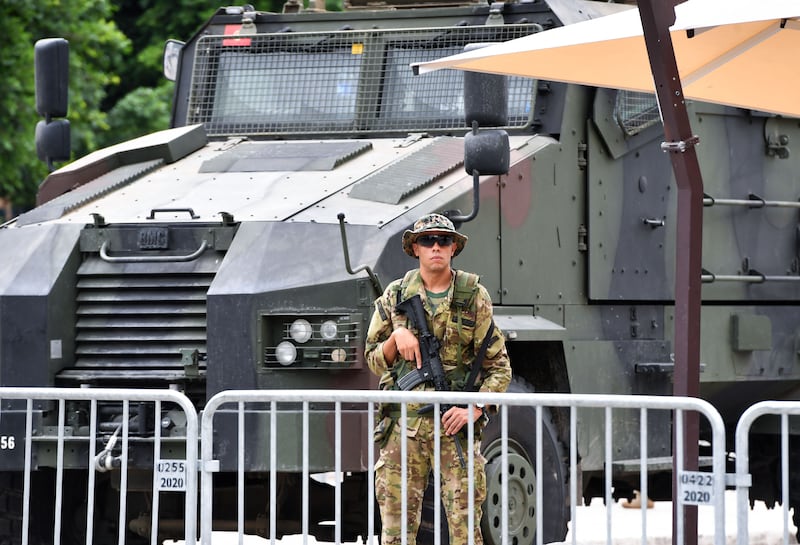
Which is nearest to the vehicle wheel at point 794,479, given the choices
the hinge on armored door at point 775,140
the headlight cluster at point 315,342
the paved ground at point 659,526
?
the paved ground at point 659,526

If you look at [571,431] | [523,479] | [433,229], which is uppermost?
[433,229]

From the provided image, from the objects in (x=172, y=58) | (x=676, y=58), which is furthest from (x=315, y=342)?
(x=172, y=58)

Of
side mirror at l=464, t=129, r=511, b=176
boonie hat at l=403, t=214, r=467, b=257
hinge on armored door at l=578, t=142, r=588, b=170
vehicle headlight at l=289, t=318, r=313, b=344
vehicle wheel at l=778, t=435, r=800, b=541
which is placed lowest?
vehicle wheel at l=778, t=435, r=800, b=541

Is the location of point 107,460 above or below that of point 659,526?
above

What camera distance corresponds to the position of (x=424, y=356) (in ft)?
23.5

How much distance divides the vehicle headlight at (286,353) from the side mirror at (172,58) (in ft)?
10.6

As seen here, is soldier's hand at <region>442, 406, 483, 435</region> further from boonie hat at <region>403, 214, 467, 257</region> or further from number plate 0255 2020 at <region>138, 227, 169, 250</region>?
number plate 0255 2020 at <region>138, 227, 169, 250</region>

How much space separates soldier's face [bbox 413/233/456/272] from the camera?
7223 mm

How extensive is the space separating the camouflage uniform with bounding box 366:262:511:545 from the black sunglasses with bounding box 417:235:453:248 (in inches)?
6.0

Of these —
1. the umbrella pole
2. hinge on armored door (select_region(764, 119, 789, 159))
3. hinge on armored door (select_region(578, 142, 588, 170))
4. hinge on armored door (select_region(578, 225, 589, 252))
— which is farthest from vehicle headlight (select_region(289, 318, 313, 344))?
hinge on armored door (select_region(764, 119, 789, 159))

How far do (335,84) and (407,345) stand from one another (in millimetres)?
3229

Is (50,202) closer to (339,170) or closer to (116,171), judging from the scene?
(116,171)

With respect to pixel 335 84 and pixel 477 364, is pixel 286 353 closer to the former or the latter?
pixel 477 364

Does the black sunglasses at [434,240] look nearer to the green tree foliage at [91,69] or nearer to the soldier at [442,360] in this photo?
the soldier at [442,360]
